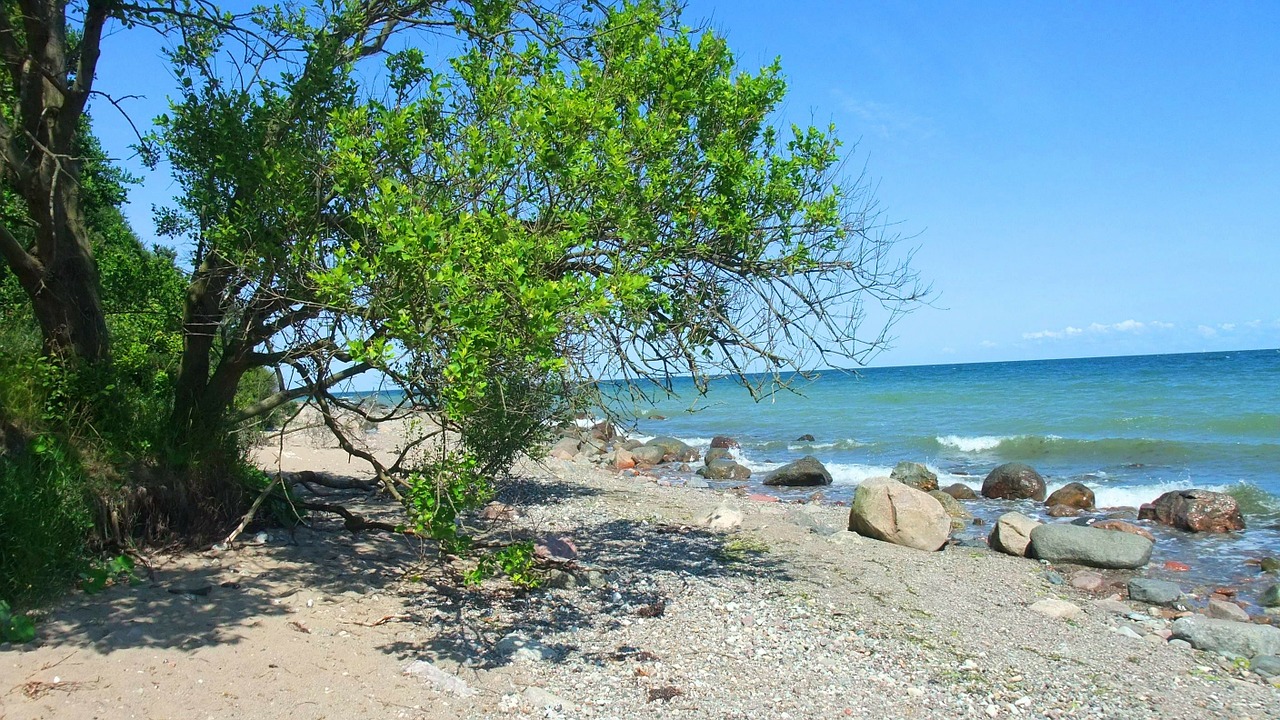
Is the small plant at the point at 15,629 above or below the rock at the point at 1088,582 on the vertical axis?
above

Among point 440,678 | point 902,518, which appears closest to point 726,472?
point 902,518

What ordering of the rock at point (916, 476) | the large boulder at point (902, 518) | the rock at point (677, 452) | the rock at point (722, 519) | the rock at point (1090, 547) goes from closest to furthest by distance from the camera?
the rock at point (1090, 547), the rock at point (722, 519), the large boulder at point (902, 518), the rock at point (916, 476), the rock at point (677, 452)

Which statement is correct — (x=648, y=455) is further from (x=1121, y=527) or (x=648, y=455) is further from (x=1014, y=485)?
(x=1121, y=527)

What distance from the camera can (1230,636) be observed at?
824 centimetres

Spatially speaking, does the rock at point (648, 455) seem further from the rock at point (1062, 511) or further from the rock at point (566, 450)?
the rock at point (1062, 511)

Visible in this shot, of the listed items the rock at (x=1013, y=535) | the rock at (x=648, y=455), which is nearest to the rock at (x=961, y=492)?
the rock at (x=1013, y=535)

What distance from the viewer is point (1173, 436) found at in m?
25.7

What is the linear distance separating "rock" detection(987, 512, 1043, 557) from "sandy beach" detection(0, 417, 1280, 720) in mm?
2331

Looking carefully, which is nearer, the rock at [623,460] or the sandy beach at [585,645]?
the sandy beach at [585,645]

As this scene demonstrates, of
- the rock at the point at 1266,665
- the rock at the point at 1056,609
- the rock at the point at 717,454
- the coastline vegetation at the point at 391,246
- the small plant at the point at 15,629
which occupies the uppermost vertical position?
the coastline vegetation at the point at 391,246

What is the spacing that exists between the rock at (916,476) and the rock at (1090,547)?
261 inches

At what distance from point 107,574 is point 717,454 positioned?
69.4 feet

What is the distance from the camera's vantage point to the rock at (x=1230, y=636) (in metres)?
8.05

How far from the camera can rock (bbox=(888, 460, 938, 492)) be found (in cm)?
1912
